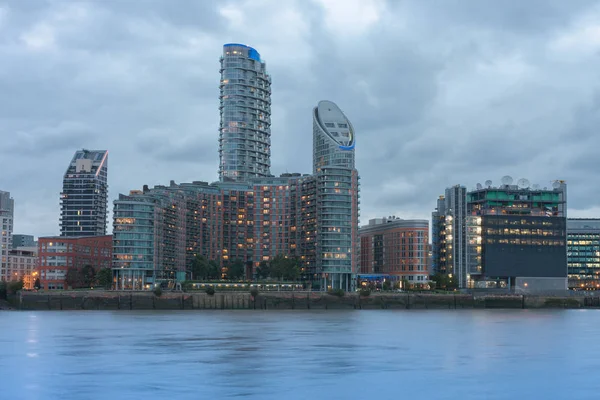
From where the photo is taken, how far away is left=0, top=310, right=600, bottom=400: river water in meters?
72.7

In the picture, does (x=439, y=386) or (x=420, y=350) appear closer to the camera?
(x=439, y=386)

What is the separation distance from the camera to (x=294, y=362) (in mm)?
90750

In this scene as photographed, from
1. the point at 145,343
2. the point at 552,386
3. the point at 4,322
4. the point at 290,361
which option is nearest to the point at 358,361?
the point at 290,361

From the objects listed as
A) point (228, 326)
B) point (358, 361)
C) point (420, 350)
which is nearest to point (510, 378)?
point (358, 361)

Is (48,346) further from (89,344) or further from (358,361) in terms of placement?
(358,361)

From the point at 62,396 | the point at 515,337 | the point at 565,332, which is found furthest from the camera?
the point at 565,332

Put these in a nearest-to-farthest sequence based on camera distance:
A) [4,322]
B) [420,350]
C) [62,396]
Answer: [62,396], [420,350], [4,322]

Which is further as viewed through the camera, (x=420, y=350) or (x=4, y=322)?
(x=4, y=322)

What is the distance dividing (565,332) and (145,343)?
73.3 m

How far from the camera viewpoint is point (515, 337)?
129 meters

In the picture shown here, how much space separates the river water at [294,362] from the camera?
238 feet

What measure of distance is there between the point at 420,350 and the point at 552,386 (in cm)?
3058

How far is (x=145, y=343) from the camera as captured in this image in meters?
112

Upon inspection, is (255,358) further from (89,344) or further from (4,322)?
(4,322)
